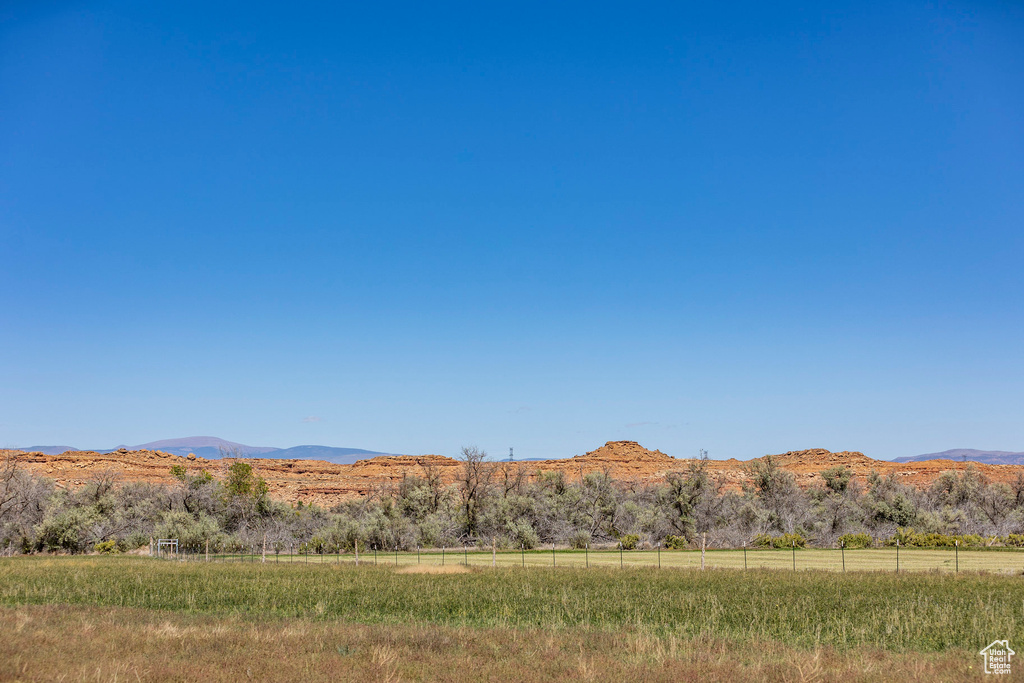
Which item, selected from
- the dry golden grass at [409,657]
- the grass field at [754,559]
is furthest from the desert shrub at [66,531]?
the dry golden grass at [409,657]

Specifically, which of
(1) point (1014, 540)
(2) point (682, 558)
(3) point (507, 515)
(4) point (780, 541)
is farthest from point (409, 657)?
(1) point (1014, 540)

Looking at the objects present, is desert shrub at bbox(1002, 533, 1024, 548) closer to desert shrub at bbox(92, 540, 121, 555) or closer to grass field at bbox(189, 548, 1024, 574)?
grass field at bbox(189, 548, 1024, 574)

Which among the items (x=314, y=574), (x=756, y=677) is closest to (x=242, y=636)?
(x=756, y=677)

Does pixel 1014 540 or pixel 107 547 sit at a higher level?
pixel 1014 540

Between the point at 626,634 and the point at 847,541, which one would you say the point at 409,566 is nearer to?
the point at 626,634

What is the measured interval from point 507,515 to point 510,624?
1673 inches

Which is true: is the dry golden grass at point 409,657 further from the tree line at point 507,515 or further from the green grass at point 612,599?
the tree line at point 507,515

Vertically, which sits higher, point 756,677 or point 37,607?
point 756,677

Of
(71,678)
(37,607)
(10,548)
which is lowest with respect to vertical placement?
(10,548)

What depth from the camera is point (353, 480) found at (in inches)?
4045

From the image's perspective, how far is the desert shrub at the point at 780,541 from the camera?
5275 cm

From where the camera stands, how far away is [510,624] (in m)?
19.6

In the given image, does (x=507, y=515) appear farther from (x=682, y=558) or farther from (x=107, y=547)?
(x=107, y=547)

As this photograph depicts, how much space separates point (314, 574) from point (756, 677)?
26.9 metres
